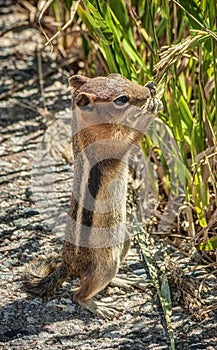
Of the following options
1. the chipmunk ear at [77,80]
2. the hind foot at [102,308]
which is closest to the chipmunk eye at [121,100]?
the chipmunk ear at [77,80]

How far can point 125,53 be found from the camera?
11.8ft

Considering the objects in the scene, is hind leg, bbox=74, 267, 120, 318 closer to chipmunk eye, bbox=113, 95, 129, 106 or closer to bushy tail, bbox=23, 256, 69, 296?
bushy tail, bbox=23, 256, 69, 296

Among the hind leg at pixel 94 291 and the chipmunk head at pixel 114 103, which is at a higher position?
the chipmunk head at pixel 114 103

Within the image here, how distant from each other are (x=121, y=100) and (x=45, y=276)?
751mm

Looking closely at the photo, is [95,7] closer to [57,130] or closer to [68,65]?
[57,130]

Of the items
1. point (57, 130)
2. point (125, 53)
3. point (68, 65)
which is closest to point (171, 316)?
point (125, 53)

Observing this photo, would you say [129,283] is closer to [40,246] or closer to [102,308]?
[102,308]

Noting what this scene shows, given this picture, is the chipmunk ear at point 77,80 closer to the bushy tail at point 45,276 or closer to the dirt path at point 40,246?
the bushy tail at point 45,276

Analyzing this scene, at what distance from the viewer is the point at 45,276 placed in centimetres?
318

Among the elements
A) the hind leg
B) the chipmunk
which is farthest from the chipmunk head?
the hind leg

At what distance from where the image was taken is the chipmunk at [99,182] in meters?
2.95

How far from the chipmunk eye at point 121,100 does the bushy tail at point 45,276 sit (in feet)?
2.15

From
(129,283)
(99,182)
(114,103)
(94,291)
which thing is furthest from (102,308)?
(114,103)

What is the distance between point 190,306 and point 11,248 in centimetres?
84
